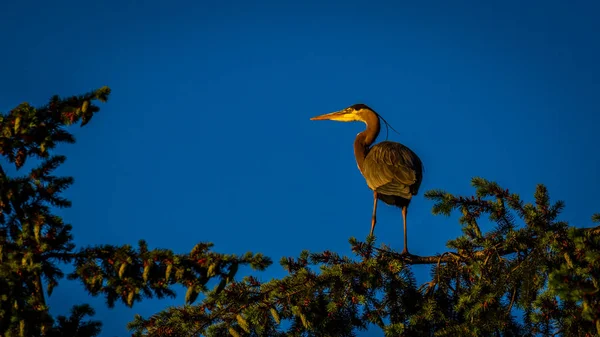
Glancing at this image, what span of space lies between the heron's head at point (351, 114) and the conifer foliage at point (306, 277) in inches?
209

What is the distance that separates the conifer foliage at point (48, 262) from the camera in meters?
3.18

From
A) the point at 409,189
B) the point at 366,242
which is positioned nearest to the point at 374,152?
the point at 409,189

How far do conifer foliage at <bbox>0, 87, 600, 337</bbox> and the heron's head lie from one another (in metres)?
5.32

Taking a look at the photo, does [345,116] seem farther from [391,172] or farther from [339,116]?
[391,172]

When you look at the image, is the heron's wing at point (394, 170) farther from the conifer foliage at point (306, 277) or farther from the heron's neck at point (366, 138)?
the conifer foliage at point (306, 277)

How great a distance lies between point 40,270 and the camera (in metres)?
3.27

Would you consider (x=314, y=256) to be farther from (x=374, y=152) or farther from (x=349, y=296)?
(x=374, y=152)

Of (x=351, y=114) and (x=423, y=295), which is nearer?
(x=423, y=295)

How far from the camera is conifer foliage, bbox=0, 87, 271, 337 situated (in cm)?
318

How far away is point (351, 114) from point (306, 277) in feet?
22.7

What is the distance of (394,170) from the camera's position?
877 cm

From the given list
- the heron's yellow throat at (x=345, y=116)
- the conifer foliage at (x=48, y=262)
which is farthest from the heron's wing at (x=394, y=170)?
the conifer foliage at (x=48, y=262)

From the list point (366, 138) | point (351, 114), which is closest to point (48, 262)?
point (366, 138)

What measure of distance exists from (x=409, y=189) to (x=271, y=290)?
4064 mm
